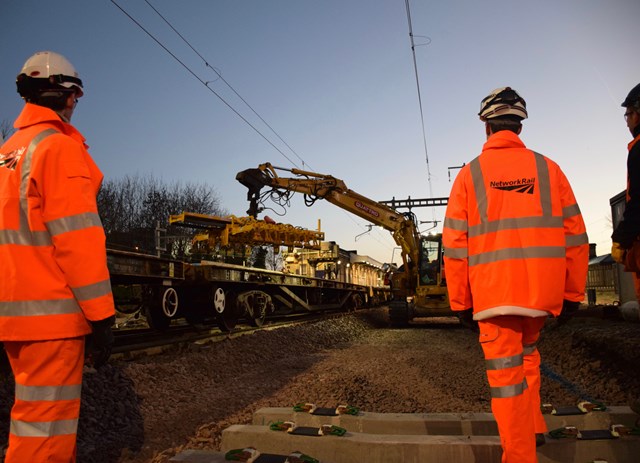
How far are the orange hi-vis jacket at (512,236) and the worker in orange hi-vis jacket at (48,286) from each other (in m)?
1.75

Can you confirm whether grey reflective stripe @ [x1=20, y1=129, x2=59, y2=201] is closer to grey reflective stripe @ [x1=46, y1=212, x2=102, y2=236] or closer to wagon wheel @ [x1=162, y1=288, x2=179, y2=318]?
grey reflective stripe @ [x1=46, y1=212, x2=102, y2=236]

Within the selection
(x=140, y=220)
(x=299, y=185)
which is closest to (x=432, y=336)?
(x=299, y=185)

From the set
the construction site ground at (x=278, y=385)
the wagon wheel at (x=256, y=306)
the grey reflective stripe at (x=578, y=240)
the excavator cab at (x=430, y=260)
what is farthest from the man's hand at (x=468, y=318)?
the excavator cab at (x=430, y=260)

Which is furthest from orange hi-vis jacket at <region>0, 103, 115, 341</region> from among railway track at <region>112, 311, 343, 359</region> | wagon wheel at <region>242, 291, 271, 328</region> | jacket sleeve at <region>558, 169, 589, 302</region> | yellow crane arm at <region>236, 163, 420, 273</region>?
yellow crane arm at <region>236, 163, 420, 273</region>

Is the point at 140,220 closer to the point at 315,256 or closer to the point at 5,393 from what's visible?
the point at 315,256

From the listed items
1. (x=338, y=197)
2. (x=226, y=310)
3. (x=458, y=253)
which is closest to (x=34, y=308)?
(x=458, y=253)

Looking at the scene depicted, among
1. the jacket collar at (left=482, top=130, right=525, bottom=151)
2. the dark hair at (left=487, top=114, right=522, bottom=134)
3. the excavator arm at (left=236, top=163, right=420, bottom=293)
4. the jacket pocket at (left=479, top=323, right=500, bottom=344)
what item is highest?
the excavator arm at (left=236, top=163, right=420, bottom=293)

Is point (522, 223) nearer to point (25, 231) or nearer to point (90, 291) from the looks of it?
point (90, 291)

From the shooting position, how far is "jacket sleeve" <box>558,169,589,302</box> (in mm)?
2367

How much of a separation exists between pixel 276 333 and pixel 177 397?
450 cm

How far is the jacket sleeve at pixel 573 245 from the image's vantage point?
237 cm

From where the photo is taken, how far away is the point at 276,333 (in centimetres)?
938

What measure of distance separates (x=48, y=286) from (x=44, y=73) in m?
1.02

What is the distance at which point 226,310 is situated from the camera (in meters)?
9.42
